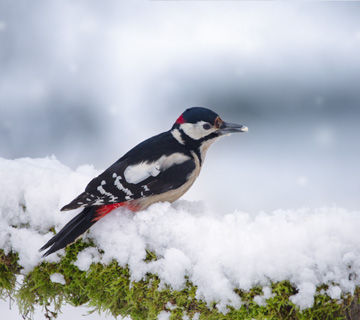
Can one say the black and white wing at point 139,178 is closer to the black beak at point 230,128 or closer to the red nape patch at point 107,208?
the red nape patch at point 107,208

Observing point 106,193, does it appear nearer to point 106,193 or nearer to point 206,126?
point 106,193

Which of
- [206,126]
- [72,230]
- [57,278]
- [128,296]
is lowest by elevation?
[128,296]

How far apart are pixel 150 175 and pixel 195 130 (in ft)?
1.02

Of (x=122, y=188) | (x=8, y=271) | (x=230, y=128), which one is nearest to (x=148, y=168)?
(x=122, y=188)

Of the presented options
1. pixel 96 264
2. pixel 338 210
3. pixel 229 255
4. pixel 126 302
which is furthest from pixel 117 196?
pixel 338 210

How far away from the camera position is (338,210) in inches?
74.5

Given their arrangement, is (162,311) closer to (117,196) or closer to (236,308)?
(236,308)

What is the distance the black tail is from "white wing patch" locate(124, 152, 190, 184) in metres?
0.22

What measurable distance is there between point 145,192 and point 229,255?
51 centimetres

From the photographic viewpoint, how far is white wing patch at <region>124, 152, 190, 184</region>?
7.19 feet

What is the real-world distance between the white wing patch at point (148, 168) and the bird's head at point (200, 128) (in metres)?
0.13

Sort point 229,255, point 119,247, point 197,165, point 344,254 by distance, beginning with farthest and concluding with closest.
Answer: point 197,165 < point 119,247 < point 229,255 < point 344,254

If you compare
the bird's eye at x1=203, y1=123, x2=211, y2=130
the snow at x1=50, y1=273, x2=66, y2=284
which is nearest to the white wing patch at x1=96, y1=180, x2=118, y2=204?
the snow at x1=50, y1=273, x2=66, y2=284

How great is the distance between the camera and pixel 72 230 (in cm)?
203
